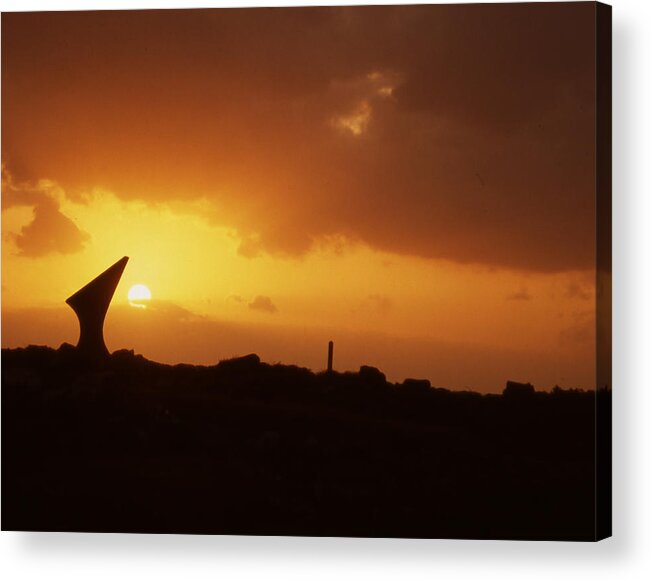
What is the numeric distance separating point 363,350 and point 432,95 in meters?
0.97

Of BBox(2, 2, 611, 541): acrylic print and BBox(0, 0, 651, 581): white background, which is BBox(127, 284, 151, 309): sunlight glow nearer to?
BBox(2, 2, 611, 541): acrylic print

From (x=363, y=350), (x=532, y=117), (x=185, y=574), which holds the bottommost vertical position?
(x=185, y=574)

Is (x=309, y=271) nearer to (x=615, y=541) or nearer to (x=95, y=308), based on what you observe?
(x=95, y=308)

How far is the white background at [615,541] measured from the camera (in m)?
4.12

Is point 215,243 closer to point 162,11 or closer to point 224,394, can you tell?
point 224,394

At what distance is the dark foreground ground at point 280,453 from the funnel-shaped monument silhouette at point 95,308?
7 cm

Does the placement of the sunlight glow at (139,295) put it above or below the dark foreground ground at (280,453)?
above

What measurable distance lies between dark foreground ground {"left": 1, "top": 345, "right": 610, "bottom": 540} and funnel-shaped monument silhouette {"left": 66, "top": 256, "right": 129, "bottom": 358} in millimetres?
72

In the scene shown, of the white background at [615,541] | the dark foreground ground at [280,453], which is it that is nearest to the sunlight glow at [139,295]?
the dark foreground ground at [280,453]

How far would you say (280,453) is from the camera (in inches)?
164

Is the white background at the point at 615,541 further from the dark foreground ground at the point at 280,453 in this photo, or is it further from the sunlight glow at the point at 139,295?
the sunlight glow at the point at 139,295

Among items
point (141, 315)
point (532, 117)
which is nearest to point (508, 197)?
point (532, 117)

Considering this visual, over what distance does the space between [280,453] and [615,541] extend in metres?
1.26

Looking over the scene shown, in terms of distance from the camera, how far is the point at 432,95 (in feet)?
13.6
